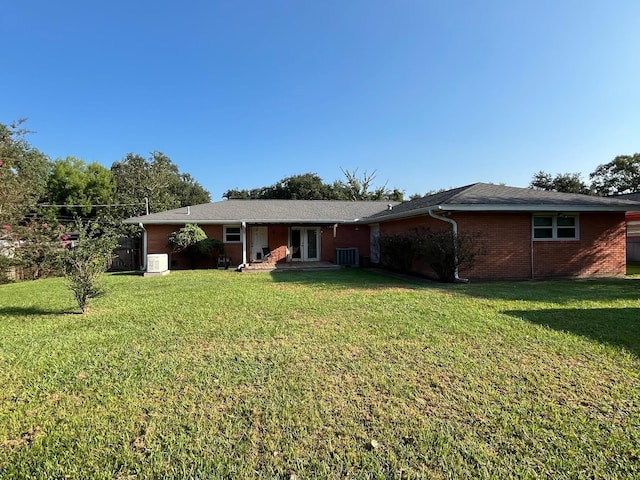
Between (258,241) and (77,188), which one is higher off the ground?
(77,188)

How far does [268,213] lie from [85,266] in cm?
1213

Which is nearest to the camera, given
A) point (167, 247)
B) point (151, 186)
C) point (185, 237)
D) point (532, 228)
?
point (532, 228)

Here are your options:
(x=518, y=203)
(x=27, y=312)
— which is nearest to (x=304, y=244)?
(x=518, y=203)

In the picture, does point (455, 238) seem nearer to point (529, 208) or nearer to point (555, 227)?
point (529, 208)

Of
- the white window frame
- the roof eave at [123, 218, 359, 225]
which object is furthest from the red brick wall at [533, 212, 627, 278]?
the roof eave at [123, 218, 359, 225]

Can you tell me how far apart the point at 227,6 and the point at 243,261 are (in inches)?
411

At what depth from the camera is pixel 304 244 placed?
18.8 meters

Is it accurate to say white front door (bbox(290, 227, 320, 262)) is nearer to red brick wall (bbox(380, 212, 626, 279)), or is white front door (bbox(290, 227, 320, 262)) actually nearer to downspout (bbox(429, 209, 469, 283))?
red brick wall (bbox(380, 212, 626, 279))

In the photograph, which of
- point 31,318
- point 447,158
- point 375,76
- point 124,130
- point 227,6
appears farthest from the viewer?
point 124,130

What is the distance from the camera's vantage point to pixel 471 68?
12414 mm

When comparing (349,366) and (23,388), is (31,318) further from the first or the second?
(349,366)

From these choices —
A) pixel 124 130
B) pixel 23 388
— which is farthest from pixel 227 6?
pixel 124 130

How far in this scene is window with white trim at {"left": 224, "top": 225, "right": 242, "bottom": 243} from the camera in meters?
17.8

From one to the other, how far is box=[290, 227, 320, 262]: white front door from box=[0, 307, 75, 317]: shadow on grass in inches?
488
